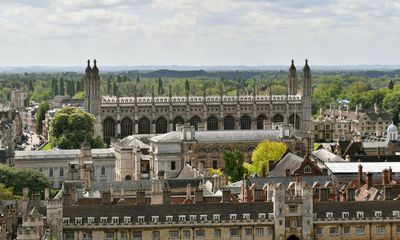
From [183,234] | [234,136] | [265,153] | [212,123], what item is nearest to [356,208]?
[183,234]

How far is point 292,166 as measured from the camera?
298ft

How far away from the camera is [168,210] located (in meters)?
61.8

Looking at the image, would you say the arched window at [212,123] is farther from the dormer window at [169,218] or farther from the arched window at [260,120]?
the dormer window at [169,218]

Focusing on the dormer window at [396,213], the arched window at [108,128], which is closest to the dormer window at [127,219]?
the dormer window at [396,213]

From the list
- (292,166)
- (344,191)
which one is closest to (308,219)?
(344,191)

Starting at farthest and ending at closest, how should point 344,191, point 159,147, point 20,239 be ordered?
point 159,147, point 344,191, point 20,239

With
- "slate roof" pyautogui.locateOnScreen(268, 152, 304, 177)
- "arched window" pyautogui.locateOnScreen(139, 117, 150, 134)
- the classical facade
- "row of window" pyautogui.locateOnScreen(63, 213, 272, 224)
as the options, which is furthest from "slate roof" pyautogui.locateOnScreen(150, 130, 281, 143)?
"row of window" pyautogui.locateOnScreen(63, 213, 272, 224)

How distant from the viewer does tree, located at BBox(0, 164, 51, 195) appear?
311 ft

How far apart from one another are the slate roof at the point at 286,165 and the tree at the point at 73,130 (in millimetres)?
46850

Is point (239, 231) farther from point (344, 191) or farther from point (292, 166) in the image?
point (292, 166)

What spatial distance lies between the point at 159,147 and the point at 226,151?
763 cm

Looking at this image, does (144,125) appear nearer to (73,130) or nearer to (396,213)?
(73,130)

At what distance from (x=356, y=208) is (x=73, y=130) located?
84073 mm

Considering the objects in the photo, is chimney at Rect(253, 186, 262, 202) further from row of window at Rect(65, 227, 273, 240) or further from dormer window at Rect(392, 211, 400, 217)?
dormer window at Rect(392, 211, 400, 217)
